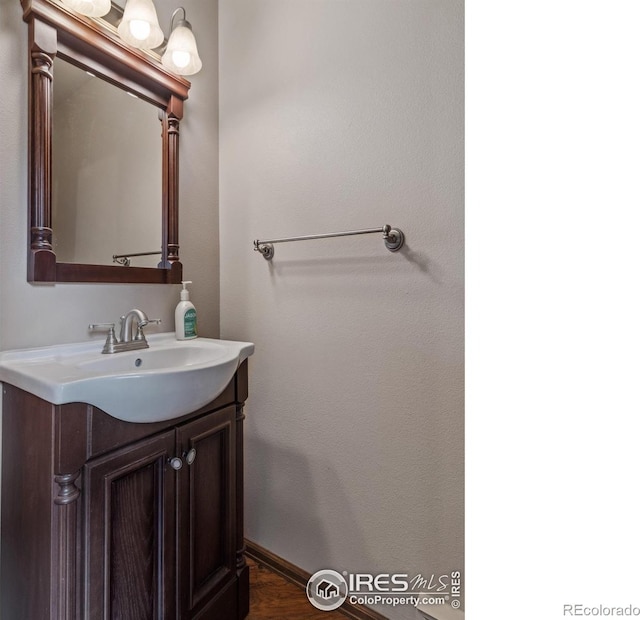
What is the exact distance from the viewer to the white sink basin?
788 millimetres

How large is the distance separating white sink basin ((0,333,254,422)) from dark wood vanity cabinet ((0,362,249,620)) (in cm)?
4

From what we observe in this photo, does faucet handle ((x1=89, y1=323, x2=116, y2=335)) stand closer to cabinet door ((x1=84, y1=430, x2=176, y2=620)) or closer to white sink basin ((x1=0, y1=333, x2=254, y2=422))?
white sink basin ((x1=0, y1=333, x2=254, y2=422))

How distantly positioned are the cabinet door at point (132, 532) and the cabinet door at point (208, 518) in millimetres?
45

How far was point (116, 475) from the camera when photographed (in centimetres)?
85

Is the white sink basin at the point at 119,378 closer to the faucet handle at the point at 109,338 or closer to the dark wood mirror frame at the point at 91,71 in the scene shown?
the faucet handle at the point at 109,338

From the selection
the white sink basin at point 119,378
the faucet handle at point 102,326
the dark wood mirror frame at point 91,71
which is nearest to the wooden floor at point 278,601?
the white sink basin at point 119,378

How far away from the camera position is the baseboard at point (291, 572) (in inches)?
49.3

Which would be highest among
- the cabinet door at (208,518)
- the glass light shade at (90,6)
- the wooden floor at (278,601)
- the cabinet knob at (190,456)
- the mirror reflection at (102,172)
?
the glass light shade at (90,6)

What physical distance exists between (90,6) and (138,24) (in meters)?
0.14

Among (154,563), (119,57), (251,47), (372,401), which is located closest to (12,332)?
(154,563)

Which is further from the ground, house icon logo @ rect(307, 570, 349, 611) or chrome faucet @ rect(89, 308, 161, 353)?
chrome faucet @ rect(89, 308, 161, 353)
